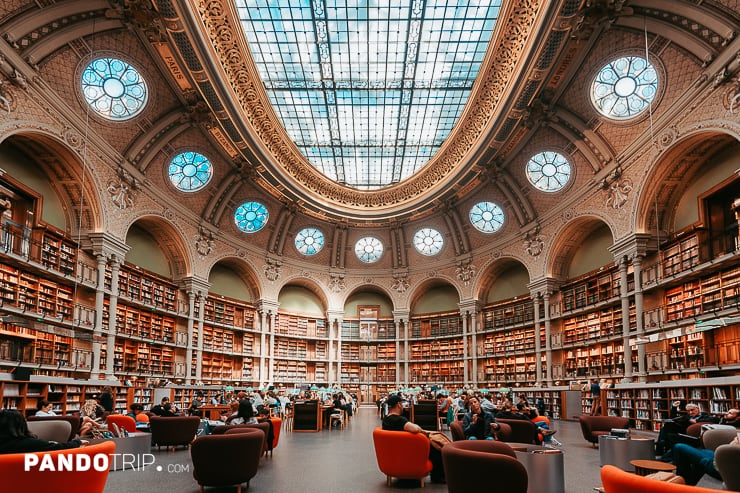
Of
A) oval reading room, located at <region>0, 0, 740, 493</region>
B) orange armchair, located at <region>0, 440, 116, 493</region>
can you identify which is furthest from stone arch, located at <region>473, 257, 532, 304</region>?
orange armchair, located at <region>0, 440, 116, 493</region>

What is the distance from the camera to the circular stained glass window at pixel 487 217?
24.7 metres

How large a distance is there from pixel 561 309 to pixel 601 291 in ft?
8.51

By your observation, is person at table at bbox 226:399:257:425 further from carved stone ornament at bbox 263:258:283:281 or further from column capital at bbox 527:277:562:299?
carved stone ornament at bbox 263:258:283:281

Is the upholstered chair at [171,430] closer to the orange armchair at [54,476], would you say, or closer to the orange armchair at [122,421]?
the orange armchair at [122,421]

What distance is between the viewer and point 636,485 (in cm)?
314

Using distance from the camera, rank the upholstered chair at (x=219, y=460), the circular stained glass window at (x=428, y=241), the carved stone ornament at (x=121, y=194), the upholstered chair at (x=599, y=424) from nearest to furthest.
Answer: the upholstered chair at (x=219, y=460) → the upholstered chair at (x=599, y=424) → the carved stone ornament at (x=121, y=194) → the circular stained glass window at (x=428, y=241)

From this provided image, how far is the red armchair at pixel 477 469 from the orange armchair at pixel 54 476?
9.63 feet

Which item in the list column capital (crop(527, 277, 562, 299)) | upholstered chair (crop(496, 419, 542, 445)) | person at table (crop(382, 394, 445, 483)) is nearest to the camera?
person at table (crop(382, 394, 445, 483))

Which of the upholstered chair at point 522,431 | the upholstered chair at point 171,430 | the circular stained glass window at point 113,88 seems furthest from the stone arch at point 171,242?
the upholstered chair at point 522,431

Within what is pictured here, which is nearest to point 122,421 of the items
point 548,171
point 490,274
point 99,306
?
point 99,306

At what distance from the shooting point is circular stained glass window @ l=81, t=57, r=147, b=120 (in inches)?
591

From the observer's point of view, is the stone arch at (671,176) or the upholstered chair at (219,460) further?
the stone arch at (671,176)

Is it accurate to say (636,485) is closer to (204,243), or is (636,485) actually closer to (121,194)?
(121,194)

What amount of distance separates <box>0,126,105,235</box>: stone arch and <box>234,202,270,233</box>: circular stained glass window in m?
8.60
